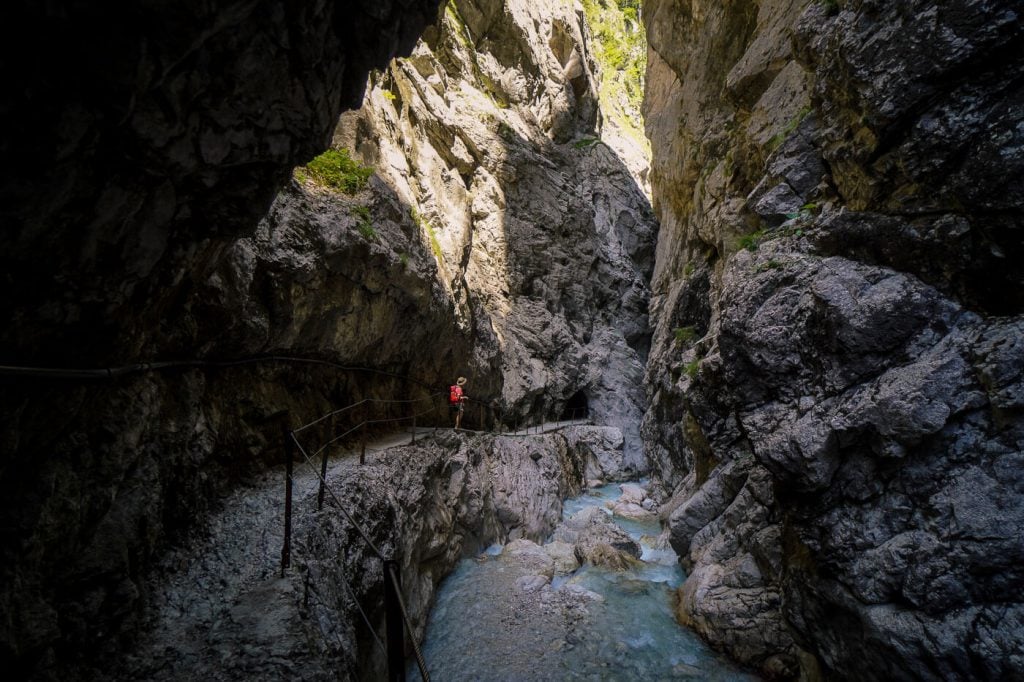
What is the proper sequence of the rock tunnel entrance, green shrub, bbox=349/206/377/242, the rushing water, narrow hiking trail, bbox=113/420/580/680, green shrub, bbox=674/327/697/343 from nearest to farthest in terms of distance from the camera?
narrow hiking trail, bbox=113/420/580/680, the rushing water, green shrub, bbox=349/206/377/242, green shrub, bbox=674/327/697/343, the rock tunnel entrance

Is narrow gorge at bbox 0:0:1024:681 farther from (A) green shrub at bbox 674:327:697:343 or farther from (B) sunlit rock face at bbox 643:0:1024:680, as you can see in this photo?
(A) green shrub at bbox 674:327:697:343

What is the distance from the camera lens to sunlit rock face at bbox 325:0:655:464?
12.5 meters

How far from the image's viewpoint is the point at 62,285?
2.41 metres

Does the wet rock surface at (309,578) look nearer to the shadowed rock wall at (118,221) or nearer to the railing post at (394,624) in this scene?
the shadowed rock wall at (118,221)

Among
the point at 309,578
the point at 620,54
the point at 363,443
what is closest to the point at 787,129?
the point at 363,443

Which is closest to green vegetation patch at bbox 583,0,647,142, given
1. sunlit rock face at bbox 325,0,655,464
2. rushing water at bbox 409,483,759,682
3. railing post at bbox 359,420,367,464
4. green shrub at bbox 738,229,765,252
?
sunlit rock face at bbox 325,0,655,464

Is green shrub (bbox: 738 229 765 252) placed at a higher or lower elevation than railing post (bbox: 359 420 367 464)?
higher

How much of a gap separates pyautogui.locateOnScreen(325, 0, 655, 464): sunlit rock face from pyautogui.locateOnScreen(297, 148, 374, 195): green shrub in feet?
4.95

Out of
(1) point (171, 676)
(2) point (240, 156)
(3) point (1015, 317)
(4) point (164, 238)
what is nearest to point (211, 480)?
(1) point (171, 676)

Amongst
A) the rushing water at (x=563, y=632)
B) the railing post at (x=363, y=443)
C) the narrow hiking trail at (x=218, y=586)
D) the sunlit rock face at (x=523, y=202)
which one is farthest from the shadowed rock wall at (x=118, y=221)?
the sunlit rock face at (x=523, y=202)

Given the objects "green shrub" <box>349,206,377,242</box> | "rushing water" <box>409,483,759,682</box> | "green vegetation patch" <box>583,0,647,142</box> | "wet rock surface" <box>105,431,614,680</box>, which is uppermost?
"green vegetation patch" <box>583,0,647,142</box>

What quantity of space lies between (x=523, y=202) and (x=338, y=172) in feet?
44.7

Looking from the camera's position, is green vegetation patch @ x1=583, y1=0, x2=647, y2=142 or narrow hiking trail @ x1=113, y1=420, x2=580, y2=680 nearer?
narrow hiking trail @ x1=113, y1=420, x2=580, y2=680

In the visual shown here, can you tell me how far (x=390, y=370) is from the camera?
30.3 ft
